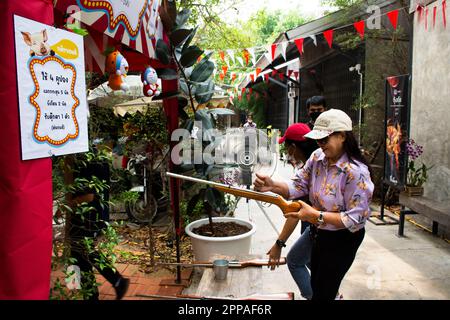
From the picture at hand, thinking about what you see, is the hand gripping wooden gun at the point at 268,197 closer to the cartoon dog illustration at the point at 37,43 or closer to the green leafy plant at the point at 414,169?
the cartoon dog illustration at the point at 37,43

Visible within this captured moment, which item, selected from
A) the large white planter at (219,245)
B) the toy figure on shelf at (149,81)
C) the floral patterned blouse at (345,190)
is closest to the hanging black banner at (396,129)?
the large white planter at (219,245)

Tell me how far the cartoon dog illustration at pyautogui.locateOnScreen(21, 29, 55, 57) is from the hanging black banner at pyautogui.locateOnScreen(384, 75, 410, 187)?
5.19 metres

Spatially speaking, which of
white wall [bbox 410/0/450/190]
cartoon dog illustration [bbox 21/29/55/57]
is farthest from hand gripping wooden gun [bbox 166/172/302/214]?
white wall [bbox 410/0/450/190]

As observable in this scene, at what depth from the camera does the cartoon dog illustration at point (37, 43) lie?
4.98ft

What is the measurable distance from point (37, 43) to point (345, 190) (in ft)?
5.92

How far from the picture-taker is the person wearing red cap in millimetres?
2838

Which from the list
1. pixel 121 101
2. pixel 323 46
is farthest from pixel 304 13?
pixel 121 101

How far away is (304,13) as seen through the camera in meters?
43.5

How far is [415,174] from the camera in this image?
5754 millimetres

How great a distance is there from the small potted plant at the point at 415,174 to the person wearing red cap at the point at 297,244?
2.99 m

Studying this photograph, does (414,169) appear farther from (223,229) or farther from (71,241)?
(71,241)

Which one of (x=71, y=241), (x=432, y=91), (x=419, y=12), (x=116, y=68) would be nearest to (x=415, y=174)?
(x=432, y=91)

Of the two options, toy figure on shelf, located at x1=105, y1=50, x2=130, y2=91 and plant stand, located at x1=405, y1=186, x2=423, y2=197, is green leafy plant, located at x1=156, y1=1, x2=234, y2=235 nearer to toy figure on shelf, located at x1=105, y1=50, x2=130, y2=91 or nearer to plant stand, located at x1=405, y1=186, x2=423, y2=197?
toy figure on shelf, located at x1=105, y1=50, x2=130, y2=91

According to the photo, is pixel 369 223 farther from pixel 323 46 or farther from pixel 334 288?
pixel 323 46
